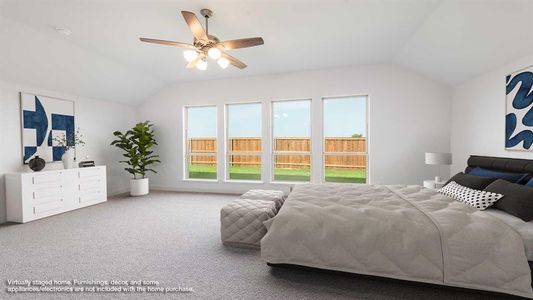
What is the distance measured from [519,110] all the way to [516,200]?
1590 mm

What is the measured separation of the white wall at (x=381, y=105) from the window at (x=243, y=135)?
8.7 inches

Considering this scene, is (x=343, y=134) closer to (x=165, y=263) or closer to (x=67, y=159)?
(x=165, y=263)

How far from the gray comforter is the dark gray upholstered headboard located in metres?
1.12

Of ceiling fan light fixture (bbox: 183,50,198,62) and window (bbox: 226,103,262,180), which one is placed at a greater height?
ceiling fan light fixture (bbox: 183,50,198,62)

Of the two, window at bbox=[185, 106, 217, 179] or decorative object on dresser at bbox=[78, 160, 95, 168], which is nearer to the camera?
decorative object on dresser at bbox=[78, 160, 95, 168]

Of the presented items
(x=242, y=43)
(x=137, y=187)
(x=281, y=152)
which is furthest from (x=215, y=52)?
(x=137, y=187)

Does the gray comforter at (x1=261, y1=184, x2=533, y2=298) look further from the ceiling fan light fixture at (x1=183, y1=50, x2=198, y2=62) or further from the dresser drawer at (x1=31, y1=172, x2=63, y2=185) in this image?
the dresser drawer at (x1=31, y1=172, x2=63, y2=185)

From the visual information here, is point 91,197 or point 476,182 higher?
point 476,182

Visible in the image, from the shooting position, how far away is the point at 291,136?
559cm

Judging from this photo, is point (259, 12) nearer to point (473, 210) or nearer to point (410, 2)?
point (410, 2)

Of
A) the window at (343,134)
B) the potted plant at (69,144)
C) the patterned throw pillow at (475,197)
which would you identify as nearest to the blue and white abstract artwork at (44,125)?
the potted plant at (69,144)

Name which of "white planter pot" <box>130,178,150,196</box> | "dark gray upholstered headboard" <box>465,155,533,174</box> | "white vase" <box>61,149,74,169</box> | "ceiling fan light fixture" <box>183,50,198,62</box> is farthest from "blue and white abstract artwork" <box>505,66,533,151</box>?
"white vase" <box>61,149,74,169</box>

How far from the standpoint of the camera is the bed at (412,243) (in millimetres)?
1552

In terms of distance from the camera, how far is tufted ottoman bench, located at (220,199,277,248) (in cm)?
253
